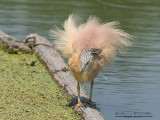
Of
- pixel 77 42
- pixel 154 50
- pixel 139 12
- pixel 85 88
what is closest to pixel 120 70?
pixel 85 88

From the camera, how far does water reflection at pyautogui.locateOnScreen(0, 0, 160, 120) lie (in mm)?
7301

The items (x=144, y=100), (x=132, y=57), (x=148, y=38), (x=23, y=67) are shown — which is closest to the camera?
(x=144, y=100)

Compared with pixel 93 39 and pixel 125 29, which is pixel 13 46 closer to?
pixel 93 39

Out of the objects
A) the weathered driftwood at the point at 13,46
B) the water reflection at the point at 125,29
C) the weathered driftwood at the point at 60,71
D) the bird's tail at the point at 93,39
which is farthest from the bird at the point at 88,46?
the weathered driftwood at the point at 13,46

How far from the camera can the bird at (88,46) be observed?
5.94m

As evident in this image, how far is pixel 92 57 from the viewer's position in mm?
5953

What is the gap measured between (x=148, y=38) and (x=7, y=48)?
441 centimetres

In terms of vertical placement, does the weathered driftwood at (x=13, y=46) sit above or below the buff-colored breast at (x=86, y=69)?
above

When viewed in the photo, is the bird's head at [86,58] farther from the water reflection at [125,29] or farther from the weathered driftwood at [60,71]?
the water reflection at [125,29]

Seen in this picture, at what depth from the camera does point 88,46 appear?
242 inches

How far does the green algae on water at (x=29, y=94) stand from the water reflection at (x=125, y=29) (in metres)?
0.86

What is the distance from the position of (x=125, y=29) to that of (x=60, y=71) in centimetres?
506

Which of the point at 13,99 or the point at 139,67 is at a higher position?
the point at 139,67

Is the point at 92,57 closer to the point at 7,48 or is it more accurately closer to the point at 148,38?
the point at 7,48
